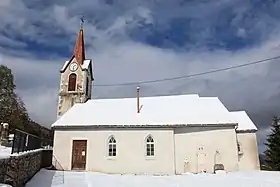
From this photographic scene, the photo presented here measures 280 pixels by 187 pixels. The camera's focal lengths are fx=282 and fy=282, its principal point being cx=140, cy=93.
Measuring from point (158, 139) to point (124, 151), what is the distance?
2860 mm

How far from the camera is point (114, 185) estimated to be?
14141 millimetres

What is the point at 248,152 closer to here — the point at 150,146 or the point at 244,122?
the point at 244,122

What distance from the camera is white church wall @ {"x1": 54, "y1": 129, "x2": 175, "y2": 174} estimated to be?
21.7m

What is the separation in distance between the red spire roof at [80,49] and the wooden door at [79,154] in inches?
501

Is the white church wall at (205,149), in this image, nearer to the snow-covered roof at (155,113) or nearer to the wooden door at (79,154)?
the snow-covered roof at (155,113)

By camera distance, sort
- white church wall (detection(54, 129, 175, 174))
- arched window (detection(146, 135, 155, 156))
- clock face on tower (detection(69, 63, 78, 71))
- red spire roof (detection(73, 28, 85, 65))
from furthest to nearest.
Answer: red spire roof (detection(73, 28, 85, 65)) → clock face on tower (detection(69, 63, 78, 71)) → arched window (detection(146, 135, 155, 156)) → white church wall (detection(54, 129, 175, 174))

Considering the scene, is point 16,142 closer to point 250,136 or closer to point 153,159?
point 153,159

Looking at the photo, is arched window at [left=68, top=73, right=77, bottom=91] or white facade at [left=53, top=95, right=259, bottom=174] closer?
white facade at [left=53, top=95, right=259, bottom=174]

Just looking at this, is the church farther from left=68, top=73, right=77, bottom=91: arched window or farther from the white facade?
left=68, top=73, right=77, bottom=91: arched window

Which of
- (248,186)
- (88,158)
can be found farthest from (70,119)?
(248,186)

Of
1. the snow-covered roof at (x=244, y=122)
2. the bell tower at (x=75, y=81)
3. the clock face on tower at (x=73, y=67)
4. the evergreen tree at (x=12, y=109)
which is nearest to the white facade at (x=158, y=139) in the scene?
Answer: the snow-covered roof at (x=244, y=122)

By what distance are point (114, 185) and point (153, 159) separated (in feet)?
26.3

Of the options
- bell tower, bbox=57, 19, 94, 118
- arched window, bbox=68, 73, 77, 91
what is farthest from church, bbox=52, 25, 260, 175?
arched window, bbox=68, 73, 77, 91

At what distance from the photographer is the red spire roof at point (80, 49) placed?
1318 inches
